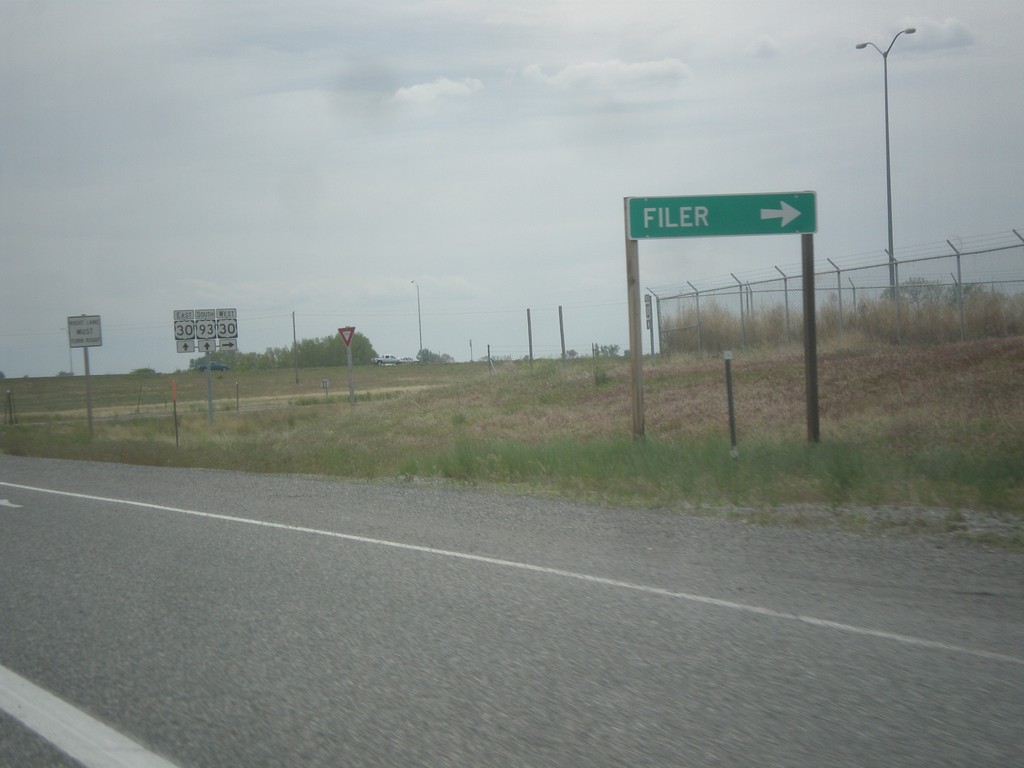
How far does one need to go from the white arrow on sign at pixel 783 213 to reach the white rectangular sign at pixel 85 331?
85.6ft

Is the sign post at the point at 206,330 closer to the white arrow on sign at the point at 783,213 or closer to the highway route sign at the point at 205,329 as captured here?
the highway route sign at the point at 205,329

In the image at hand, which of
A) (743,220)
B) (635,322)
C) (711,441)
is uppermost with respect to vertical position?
(743,220)

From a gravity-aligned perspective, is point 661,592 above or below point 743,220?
below

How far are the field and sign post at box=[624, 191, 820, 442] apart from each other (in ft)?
5.62

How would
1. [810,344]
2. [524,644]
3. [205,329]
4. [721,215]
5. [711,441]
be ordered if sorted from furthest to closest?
1. [205,329]
2. [711,441]
3. [721,215]
4. [810,344]
5. [524,644]

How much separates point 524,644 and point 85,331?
32592mm

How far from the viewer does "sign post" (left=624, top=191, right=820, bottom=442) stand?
15414 mm

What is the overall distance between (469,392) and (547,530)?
3104cm

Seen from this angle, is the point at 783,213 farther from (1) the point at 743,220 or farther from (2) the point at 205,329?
(2) the point at 205,329

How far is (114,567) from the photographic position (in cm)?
848

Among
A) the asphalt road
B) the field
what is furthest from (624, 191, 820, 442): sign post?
the asphalt road

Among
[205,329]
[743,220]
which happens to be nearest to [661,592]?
[743,220]

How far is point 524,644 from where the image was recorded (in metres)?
5.75

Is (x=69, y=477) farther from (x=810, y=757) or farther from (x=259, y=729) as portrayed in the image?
(x=810, y=757)
